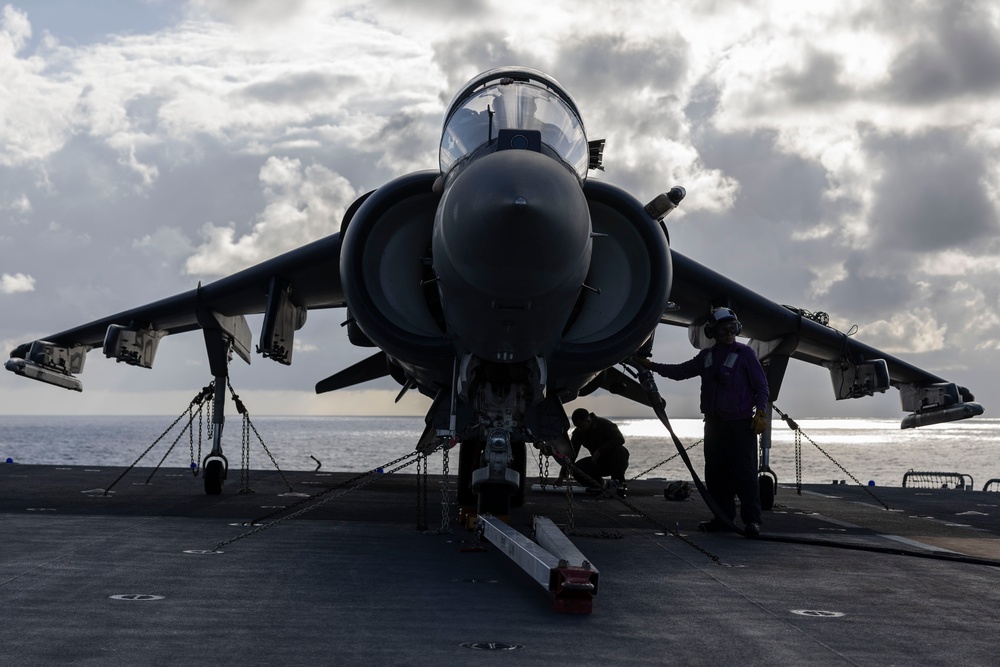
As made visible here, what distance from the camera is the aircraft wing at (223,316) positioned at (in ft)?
38.9

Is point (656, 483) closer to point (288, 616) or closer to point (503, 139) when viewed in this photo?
point (503, 139)

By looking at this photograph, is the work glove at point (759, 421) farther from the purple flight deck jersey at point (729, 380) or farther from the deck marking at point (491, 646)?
the deck marking at point (491, 646)

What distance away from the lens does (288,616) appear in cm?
479

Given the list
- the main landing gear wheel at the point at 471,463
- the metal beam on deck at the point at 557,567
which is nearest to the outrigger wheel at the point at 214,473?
the main landing gear wheel at the point at 471,463

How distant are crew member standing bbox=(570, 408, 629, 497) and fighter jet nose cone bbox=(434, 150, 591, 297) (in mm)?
8283

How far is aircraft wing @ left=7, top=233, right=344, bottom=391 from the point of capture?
1186 cm

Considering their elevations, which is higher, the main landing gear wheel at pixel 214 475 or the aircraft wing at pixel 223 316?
the aircraft wing at pixel 223 316

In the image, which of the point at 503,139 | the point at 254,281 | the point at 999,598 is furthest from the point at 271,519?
the point at 999,598

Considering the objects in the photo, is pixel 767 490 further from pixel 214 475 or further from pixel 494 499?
pixel 214 475

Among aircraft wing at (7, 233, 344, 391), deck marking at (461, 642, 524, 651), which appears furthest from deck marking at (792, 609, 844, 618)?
aircraft wing at (7, 233, 344, 391)

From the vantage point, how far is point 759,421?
30.4ft

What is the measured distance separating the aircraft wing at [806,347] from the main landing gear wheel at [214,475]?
21.0 ft

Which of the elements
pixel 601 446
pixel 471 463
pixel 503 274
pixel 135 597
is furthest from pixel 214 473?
pixel 135 597

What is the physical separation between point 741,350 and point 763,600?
14.9ft
